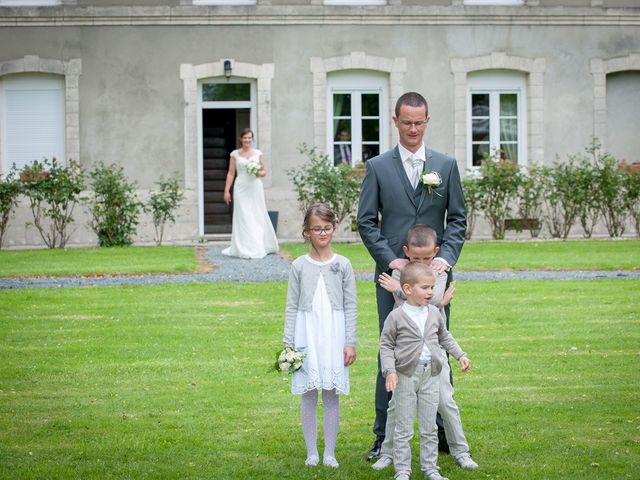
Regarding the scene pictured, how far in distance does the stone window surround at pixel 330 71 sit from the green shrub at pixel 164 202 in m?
2.87

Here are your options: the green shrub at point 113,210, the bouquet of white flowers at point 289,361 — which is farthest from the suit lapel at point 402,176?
the green shrub at point 113,210

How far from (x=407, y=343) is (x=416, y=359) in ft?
0.29

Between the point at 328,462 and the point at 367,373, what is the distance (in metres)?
2.91

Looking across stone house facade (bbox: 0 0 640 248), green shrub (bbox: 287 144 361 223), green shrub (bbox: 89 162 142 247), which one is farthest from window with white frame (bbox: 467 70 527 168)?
green shrub (bbox: 89 162 142 247)

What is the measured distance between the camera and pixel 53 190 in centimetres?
2169

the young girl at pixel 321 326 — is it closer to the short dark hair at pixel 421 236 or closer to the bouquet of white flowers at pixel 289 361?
the bouquet of white flowers at pixel 289 361

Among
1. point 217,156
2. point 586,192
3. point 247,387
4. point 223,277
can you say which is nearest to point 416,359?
point 247,387

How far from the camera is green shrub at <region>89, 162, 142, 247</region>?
21.5m

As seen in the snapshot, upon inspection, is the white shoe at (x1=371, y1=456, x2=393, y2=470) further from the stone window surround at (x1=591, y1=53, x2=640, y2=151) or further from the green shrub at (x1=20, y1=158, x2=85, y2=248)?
the stone window surround at (x1=591, y1=53, x2=640, y2=151)

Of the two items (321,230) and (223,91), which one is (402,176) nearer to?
(321,230)

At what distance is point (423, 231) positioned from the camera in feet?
21.2

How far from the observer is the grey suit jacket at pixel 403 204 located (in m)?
6.77

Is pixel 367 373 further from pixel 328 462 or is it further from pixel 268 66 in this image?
pixel 268 66

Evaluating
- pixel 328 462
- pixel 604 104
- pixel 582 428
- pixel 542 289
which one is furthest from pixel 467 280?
pixel 604 104
